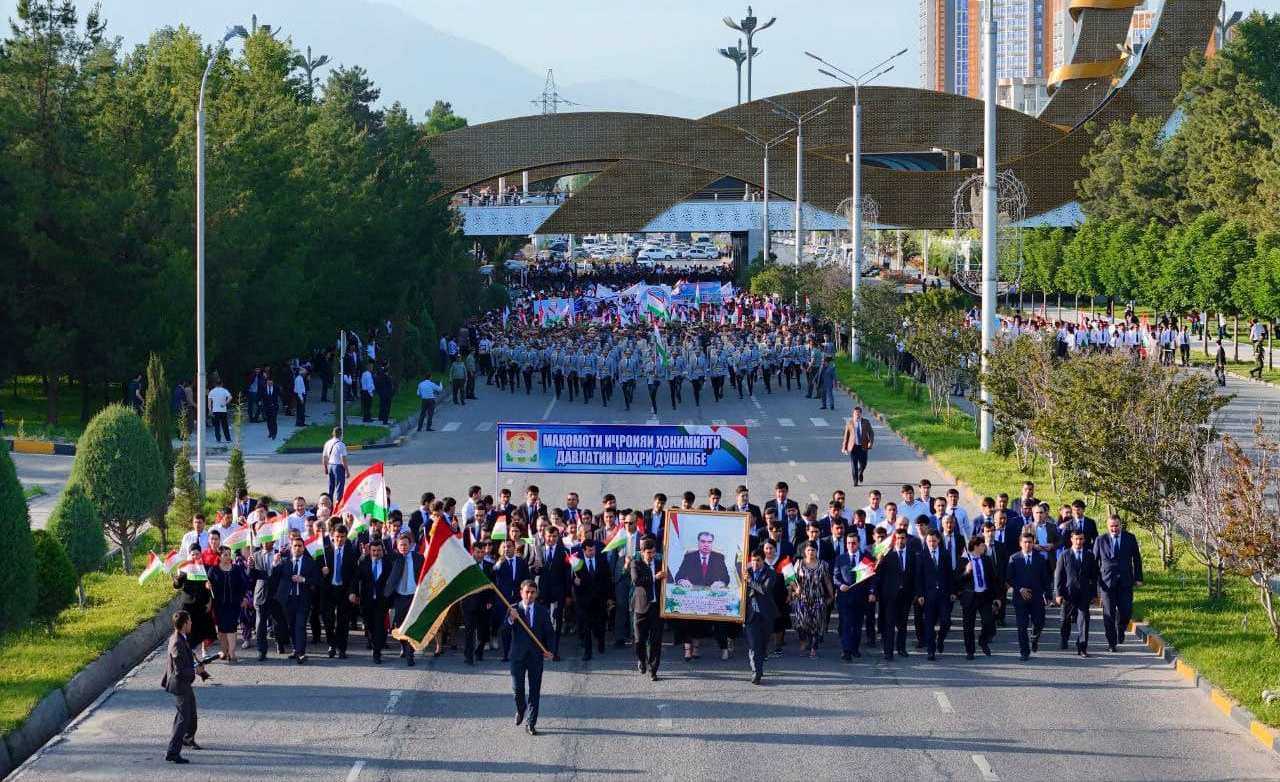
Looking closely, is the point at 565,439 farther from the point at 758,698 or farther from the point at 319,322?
the point at 319,322

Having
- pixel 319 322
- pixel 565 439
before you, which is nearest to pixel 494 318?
pixel 319 322

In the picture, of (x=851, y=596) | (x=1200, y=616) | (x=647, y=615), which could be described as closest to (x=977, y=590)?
(x=851, y=596)

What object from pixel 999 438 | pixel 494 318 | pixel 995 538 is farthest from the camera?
pixel 494 318

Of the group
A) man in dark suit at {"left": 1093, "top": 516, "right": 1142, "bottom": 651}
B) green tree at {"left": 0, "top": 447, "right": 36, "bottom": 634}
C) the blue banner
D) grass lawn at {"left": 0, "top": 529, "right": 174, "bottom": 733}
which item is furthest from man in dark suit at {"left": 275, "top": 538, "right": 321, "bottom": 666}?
man in dark suit at {"left": 1093, "top": 516, "right": 1142, "bottom": 651}

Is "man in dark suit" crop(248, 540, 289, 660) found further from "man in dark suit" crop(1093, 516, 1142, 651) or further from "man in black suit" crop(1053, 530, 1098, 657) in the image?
"man in dark suit" crop(1093, 516, 1142, 651)

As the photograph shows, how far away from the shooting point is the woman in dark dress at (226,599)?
17266 millimetres

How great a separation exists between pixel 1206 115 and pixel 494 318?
3672 cm

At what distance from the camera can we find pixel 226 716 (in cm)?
1509

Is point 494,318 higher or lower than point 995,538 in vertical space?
higher

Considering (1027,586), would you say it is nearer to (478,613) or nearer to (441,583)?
(478,613)

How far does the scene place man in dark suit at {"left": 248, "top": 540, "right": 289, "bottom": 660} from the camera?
1734 centimetres

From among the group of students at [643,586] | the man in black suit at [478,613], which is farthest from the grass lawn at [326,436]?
the man in black suit at [478,613]

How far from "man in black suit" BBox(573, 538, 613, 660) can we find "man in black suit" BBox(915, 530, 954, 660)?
3012 millimetres

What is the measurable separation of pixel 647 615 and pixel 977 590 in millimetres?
3234
